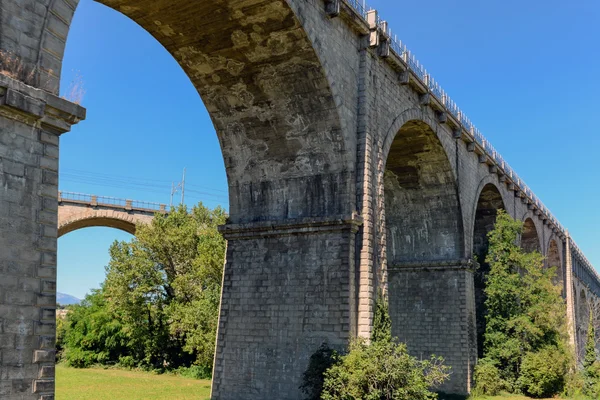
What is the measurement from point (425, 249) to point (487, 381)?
5833 millimetres

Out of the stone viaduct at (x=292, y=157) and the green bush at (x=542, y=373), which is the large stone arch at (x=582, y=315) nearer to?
the green bush at (x=542, y=373)

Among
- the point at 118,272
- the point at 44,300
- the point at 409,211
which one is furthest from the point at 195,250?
the point at 44,300

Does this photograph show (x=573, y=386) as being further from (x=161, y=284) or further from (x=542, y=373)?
A: (x=161, y=284)

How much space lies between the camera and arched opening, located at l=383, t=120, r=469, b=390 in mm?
23250

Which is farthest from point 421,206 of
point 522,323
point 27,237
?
point 27,237

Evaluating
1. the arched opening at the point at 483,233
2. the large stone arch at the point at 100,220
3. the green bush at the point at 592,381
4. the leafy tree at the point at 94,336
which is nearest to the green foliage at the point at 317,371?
the arched opening at the point at 483,233

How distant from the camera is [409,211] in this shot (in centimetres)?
2528

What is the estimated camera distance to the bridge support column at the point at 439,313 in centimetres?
2308

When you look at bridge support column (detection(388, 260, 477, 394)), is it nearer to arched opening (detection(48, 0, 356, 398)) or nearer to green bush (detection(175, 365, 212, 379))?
arched opening (detection(48, 0, 356, 398))

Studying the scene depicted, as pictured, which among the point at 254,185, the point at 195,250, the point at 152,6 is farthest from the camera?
the point at 195,250

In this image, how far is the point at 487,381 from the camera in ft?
77.2

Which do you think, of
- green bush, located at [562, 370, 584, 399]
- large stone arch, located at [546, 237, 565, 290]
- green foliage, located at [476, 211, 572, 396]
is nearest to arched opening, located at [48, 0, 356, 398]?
green foliage, located at [476, 211, 572, 396]

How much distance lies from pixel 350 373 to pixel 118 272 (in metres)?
22.5

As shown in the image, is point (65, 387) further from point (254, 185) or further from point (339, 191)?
point (339, 191)
